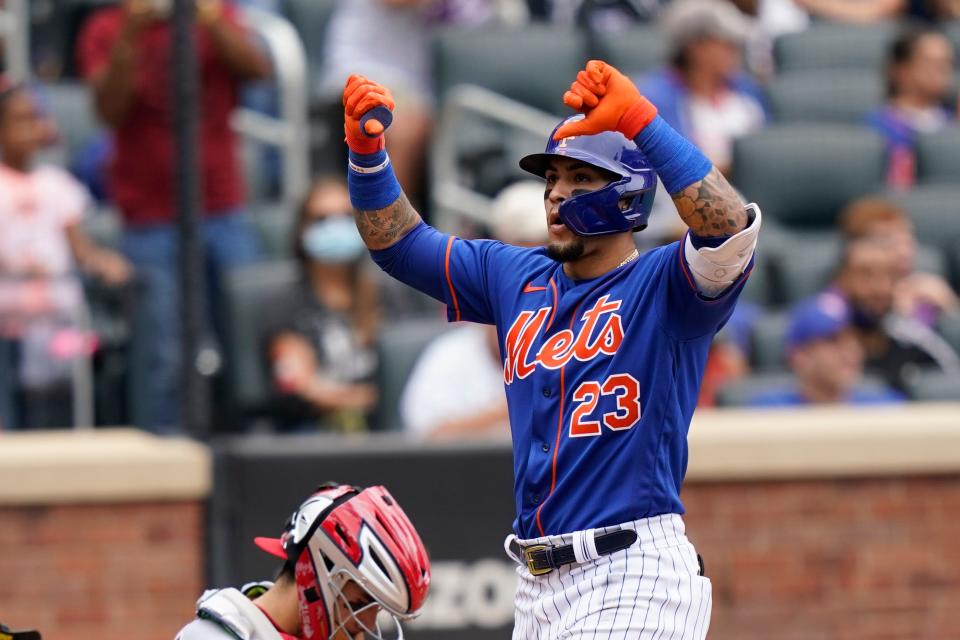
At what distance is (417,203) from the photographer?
336 inches

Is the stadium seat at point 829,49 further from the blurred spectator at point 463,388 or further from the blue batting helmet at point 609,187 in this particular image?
the blue batting helmet at point 609,187

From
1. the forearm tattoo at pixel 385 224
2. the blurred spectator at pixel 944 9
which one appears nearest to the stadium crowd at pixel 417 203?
the blurred spectator at pixel 944 9

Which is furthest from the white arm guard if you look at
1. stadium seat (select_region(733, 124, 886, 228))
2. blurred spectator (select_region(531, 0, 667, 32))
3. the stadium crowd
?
blurred spectator (select_region(531, 0, 667, 32))

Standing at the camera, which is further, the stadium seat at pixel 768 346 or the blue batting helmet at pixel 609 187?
the stadium seat at pixel 768 346

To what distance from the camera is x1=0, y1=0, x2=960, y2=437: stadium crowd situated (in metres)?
7.07

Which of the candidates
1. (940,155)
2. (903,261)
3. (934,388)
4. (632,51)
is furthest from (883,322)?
(632,51)

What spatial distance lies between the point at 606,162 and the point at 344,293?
3.31m

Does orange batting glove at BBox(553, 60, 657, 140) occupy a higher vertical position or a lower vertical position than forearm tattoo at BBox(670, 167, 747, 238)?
higher

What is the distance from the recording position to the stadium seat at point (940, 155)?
29.6ft

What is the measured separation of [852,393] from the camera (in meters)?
7.18

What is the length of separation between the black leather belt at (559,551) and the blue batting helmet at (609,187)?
67 centimetres

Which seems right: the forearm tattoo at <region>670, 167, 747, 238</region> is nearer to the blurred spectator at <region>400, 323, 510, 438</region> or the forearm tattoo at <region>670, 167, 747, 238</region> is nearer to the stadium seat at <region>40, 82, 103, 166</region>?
the blurred spectator at <region>400, 323, 510, 438</region>

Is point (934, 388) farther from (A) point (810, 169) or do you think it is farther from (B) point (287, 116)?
(B) point (287, 116)

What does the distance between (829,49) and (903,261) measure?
236 centimetres
